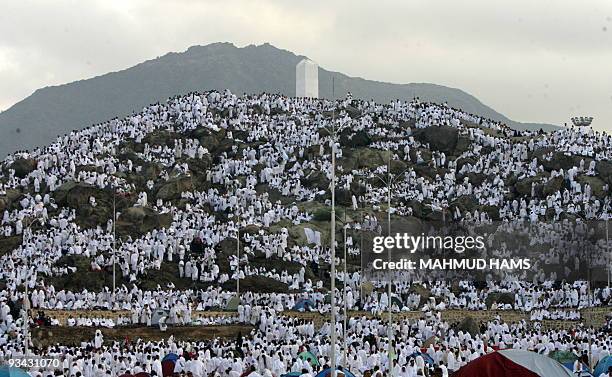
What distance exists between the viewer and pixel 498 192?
73.2 metres

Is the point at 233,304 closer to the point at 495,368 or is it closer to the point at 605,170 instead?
the point at 605,170

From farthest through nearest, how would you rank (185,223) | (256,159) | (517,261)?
(256,159)
(185,223)
(517,261)

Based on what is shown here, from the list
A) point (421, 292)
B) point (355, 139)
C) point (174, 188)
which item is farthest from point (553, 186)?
point (174, 188)

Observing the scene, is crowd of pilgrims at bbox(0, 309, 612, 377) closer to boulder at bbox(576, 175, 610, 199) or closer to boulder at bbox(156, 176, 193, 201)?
boulder at bbox(576, 175, 610, 199)

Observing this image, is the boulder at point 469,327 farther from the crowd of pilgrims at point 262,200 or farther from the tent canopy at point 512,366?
the tent canopy at point 512,366

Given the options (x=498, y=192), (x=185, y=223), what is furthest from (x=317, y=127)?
(x=185, y=223)

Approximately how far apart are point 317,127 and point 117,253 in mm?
28759

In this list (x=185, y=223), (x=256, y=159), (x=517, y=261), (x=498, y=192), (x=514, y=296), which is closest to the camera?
(x=514, y=296)

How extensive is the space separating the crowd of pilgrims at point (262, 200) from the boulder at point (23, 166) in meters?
0.37

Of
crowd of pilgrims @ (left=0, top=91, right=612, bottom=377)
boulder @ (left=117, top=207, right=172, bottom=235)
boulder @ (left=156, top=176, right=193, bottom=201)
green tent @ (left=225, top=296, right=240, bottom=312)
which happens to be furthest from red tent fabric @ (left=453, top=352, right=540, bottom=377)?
boulder @ (left=156, top=176, right=193, bottom=201)

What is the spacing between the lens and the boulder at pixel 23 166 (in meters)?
Answer: 73.8

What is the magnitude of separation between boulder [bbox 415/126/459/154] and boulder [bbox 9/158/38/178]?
94.9 feet

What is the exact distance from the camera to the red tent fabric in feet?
66.4

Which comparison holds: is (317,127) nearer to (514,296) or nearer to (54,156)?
(54,156)
